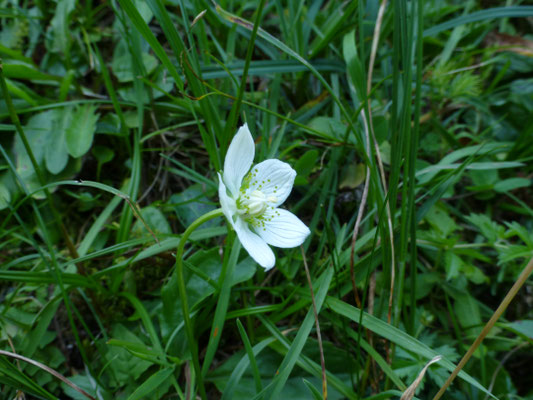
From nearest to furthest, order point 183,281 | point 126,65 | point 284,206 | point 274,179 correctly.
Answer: point 183,281 → point 274,179 → point 284,206 → point 126,65

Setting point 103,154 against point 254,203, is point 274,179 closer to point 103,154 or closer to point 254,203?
point 254,203

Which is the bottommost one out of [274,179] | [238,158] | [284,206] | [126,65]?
[284,206]

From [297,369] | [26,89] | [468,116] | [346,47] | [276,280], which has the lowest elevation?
[297,369]

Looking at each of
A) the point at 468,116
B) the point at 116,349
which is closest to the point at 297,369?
the point at 116,349

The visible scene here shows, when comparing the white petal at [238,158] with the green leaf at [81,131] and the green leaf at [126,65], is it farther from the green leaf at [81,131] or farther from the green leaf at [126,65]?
the green leaf at [126,65]

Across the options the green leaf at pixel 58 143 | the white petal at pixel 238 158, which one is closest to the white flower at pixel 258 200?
the white petal at pixel 238 158

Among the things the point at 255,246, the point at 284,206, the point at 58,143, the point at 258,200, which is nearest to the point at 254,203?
the point at 258,200

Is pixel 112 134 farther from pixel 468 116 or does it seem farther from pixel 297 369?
pixel 468 116

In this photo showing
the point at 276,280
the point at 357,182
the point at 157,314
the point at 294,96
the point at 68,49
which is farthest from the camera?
the point at 294,96
